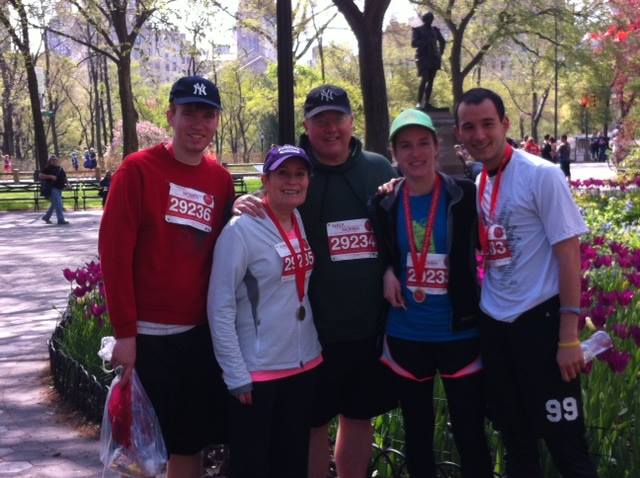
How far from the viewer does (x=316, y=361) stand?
3.33m

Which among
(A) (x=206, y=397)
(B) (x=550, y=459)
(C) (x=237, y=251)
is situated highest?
(C) (x=237, y=251)

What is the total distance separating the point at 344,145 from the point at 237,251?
2.26 ft

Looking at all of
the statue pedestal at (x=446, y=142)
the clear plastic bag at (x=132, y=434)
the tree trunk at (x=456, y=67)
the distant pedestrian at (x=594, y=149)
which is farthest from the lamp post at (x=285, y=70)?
Answer: the distant pedestrian at (x=594, y=149)

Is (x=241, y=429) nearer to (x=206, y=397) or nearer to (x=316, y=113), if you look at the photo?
(x=206, y=397)

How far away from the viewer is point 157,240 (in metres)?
3.14

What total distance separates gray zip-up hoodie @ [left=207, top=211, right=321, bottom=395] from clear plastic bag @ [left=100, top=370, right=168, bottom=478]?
371 mm

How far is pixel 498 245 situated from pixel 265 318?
926mm

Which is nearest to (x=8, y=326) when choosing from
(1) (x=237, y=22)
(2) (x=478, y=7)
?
(1) (x=237, y=22)

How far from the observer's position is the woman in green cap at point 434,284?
3.18 meters

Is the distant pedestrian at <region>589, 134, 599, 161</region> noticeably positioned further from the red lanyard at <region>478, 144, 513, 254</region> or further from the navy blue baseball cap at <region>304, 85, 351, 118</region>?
the red lanyard at <region>478, 144, 513, 254</region>

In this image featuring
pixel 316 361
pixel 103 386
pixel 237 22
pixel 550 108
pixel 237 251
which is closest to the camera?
pixel 237 251

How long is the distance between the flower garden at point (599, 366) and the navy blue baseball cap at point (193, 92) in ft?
5.51

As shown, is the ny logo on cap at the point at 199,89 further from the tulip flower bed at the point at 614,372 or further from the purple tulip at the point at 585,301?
the purple tulip at the point at 585,301

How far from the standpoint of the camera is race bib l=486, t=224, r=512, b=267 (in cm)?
302
